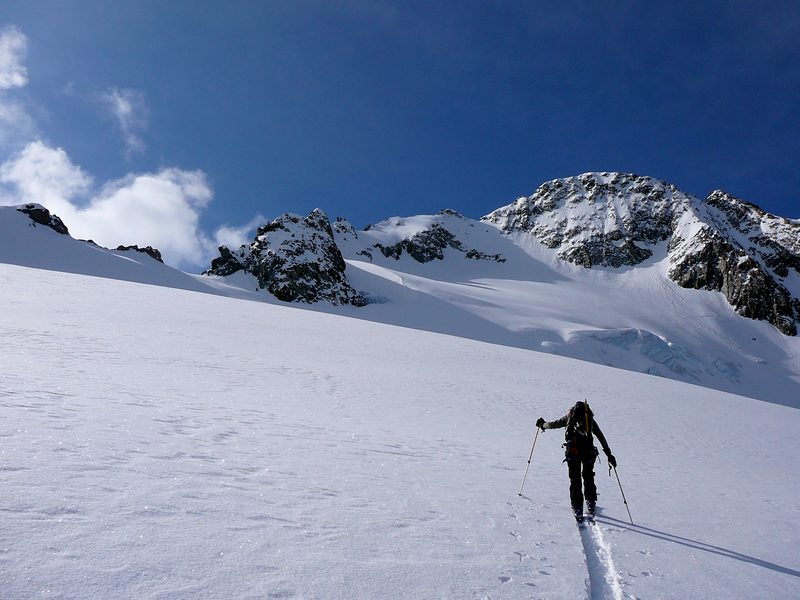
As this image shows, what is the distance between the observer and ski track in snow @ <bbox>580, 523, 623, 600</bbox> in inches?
160

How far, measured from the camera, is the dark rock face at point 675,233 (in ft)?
290

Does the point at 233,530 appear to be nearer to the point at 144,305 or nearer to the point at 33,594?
the point at 33,594

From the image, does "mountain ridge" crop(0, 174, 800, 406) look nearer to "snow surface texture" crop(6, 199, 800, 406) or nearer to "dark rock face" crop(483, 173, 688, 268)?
"snow surface texture" crop(6, 199, 800, 406)

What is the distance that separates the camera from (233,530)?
12.6 feet

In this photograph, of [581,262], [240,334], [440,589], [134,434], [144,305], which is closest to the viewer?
[440,589]

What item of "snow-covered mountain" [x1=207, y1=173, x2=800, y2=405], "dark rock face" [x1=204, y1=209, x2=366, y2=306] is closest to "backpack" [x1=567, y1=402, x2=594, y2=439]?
"snow-covered mountain" [x1=207, y1=173, x2=800, y2=405]

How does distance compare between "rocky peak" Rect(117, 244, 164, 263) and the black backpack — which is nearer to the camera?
the black backpack

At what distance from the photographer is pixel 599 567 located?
458 centimetres

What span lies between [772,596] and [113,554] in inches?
243

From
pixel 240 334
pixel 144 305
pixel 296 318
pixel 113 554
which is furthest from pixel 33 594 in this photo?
pixel 296 318

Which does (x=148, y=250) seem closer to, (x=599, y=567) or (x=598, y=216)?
(x=599, y=567)

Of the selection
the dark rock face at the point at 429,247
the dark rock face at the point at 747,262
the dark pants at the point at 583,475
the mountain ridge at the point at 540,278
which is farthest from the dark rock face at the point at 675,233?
the dark pants at the point at 583,475

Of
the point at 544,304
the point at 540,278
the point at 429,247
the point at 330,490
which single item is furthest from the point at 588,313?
the point at 330,490

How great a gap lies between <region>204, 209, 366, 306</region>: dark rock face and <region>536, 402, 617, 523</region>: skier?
61.3m
